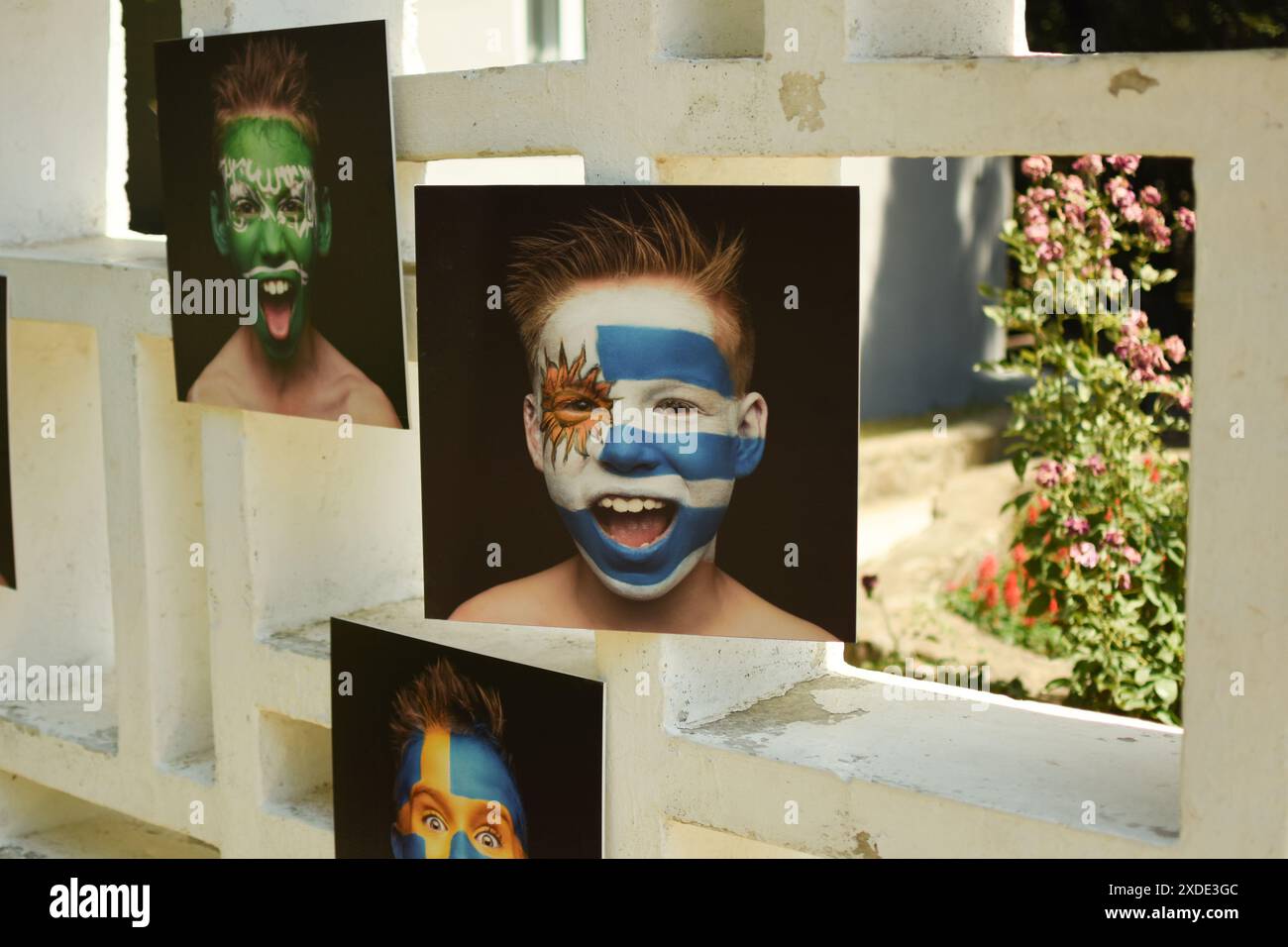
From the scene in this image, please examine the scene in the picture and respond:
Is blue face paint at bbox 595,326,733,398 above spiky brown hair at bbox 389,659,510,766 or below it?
above

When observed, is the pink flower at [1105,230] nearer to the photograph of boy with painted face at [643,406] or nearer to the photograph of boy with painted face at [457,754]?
the photograph of boy with painted face at [643,406]

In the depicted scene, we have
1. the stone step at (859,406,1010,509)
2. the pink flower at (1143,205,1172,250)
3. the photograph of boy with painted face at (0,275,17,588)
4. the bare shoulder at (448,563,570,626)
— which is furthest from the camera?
the stone step at (859,406,1010,509)

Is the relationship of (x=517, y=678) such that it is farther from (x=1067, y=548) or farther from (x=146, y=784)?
(x=1067, y=548)

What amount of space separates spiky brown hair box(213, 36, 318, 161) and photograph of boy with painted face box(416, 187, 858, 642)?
0.56 meters

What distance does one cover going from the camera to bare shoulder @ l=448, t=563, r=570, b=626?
3199 mm

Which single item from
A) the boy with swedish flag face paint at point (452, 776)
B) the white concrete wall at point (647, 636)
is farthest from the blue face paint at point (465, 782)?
the white concrete wall at point (647, 636)

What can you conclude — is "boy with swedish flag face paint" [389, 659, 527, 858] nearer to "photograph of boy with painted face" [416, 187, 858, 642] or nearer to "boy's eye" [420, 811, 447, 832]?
"boy's eye" [420, 811, 447, 832]

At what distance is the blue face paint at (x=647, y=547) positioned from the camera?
3070 mm

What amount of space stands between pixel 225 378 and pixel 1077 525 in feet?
7.96

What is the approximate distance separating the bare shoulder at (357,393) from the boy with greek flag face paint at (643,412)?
1.66 ft

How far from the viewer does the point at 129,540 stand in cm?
416

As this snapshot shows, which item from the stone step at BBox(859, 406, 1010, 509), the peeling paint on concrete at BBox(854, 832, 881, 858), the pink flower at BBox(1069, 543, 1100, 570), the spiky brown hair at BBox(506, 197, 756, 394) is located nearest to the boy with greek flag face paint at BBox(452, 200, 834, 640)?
the spiky brown hair at BBox(506, 197, 756, 394)

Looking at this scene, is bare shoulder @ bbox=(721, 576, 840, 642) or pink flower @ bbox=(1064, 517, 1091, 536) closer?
bare shoulder @ bbox=(721, 576, 840, 642)

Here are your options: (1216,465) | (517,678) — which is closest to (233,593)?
(517,678)
